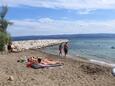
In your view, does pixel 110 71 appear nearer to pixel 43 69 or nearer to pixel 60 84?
pixel 43 69

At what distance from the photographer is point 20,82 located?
1783 cm

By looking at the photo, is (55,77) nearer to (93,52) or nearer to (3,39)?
(3,39)

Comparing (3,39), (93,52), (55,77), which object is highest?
(3,39)

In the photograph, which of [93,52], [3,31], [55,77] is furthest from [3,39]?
[93,52]

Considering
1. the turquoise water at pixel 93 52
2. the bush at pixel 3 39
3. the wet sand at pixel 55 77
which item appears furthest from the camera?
the turquoise water at pixel 93 52

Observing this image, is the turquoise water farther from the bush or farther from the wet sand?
the wet sand

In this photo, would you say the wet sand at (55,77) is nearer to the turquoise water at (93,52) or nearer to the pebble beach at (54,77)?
the pebble beach at (54,77)

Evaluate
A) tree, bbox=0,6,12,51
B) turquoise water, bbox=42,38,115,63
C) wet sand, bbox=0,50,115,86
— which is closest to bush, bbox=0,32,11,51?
tree, bbox=0,6,12,51

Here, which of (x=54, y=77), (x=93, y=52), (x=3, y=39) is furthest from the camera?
(x=93, y=52)

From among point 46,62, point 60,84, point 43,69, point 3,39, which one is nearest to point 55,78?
point 60,84

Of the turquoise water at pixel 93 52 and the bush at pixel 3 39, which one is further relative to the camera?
the turquoise water at pixel 93 52

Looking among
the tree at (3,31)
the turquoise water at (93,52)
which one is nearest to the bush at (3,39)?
the tree at (3,31)

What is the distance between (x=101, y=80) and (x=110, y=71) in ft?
13.6

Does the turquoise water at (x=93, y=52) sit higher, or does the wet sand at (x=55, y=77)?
the wet sand at (x=55, y=77)
